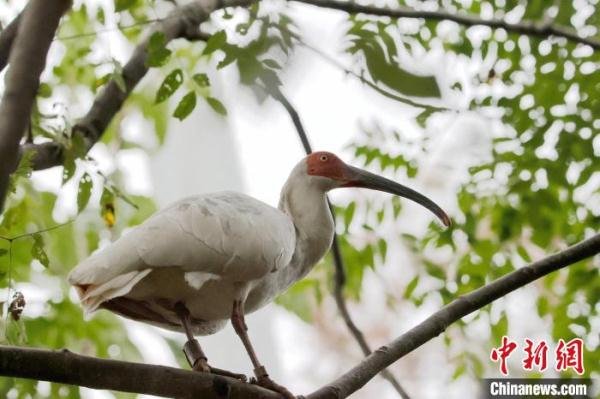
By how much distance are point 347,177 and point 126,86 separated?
2.69ft

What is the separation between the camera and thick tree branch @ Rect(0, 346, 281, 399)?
5.82 feet

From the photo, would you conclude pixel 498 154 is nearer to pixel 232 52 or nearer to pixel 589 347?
pixel 589 347

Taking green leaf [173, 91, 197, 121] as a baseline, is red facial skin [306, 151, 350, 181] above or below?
below

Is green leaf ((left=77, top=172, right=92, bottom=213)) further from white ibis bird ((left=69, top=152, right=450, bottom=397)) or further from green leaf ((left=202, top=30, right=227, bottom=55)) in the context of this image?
green leaf ((left=202, top=30, right=227, bottom=55))

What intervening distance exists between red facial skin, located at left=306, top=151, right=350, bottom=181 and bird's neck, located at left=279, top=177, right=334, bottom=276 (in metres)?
0.06

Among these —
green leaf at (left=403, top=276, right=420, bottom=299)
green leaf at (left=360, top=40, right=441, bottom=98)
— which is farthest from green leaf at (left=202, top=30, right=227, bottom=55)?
green leaf at (left=403, top=276, right=420, bottom=299)

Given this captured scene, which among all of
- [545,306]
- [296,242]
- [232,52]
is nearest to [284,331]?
[545,306]

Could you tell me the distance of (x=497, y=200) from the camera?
3.96m

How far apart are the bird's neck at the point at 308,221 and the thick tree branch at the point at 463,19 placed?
0.62 meters

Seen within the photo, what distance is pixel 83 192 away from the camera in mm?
2562

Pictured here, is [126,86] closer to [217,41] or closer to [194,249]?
[217,41]

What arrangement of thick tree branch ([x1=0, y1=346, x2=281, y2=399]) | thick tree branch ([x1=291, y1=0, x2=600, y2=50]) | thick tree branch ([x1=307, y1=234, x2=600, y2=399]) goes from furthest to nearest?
thick tree branch ([x1=291, y1=0, x2=600, y2=50])
thick tree branch ([x1=307, y1=234, x2=600, y2=399])
thick tree branch ([x1=0, y1=346, x2=281, y2=399])

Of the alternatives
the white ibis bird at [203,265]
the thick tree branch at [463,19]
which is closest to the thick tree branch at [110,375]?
the white ibis bird at [203,265]

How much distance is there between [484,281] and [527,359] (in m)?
0.38
